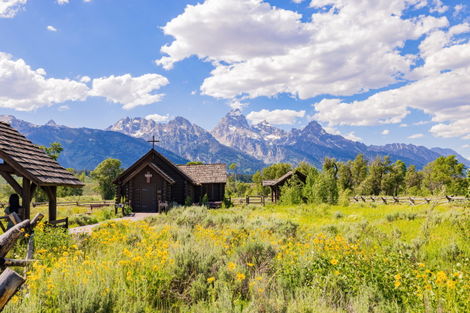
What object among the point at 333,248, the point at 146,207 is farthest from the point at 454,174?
the point at 333,248

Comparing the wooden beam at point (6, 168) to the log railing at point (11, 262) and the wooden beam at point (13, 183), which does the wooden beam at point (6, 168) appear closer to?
the wooden beam at point (13, 183)

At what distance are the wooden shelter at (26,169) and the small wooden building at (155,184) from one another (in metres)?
16.3

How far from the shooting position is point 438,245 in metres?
8.80

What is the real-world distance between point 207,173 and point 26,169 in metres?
26.8

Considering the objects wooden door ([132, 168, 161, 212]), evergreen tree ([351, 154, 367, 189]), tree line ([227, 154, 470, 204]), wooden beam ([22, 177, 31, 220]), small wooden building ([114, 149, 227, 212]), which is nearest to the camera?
wooden beam ([22, 177, 31, 220])

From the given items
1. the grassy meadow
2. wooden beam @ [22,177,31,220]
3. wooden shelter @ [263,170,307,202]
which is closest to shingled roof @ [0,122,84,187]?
wooden beam @ [22,177,31,220]

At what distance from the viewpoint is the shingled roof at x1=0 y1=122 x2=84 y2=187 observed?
830 cm

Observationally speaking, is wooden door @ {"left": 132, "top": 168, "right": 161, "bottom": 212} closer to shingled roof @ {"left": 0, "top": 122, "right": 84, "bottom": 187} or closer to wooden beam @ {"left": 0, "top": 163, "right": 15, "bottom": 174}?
shingled roof @ {"left": 0, "top": 122, "right": 84, "bottom": 187}

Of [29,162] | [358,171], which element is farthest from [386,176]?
[29,162]

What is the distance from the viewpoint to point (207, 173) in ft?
115

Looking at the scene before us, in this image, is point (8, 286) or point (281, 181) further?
point (281, 181)

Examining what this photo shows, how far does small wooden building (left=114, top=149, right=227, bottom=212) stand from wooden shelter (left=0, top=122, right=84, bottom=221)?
641 inches

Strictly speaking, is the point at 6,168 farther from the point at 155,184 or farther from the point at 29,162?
the point at 155,184

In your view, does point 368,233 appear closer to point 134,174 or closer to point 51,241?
point 51,241
